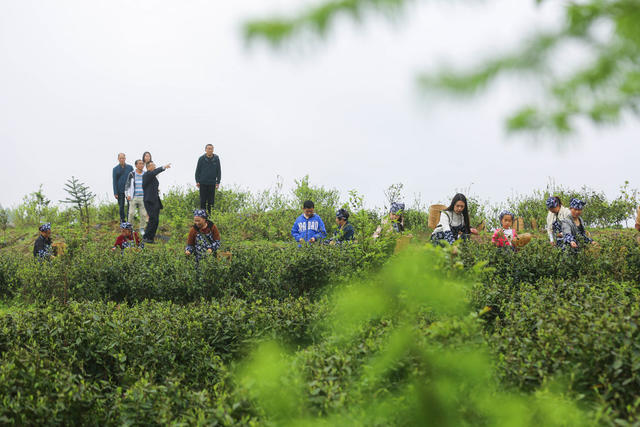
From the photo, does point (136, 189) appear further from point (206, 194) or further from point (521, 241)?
point (521, 241)

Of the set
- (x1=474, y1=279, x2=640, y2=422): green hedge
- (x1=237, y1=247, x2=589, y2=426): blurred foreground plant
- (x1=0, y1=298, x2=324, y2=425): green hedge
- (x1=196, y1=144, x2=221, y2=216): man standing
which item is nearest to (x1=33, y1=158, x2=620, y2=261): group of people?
(x1=196, y1=144, x2=221, y2=216): man standing

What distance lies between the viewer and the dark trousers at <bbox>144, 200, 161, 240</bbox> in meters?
13.4

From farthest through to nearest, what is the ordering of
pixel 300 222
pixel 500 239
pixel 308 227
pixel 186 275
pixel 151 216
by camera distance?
pixel 151 216
pixel 300 222
pixel 308 227
pixel 500 239
pixel 186 275

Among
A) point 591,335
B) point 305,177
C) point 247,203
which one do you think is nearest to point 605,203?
point 305,177

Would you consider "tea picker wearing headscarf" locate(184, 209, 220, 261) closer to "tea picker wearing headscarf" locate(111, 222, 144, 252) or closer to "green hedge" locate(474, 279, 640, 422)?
"tea picker wearing headscarf" locate(111, 222, 144, 252)

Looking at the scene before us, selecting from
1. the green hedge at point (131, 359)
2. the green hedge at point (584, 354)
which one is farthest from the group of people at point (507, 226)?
the green hedge at point (584, 354)

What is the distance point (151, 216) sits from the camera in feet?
44.5

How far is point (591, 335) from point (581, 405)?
0.61 metres

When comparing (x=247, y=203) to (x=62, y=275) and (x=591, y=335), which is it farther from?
(x=591, y=335)

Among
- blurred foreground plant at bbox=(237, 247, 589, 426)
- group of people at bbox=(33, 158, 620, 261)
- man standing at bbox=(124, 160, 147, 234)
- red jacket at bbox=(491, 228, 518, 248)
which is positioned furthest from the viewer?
man standing at bbox=(124, 160, 147, 234)

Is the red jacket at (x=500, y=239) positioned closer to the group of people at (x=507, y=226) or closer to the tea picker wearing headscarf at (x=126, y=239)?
the group of people at (x=507, y=226)

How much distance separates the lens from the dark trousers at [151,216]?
13.4 m

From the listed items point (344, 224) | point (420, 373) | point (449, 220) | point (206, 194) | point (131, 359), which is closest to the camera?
point (420, 373)

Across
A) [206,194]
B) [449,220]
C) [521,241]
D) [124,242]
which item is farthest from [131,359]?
[206,194]
